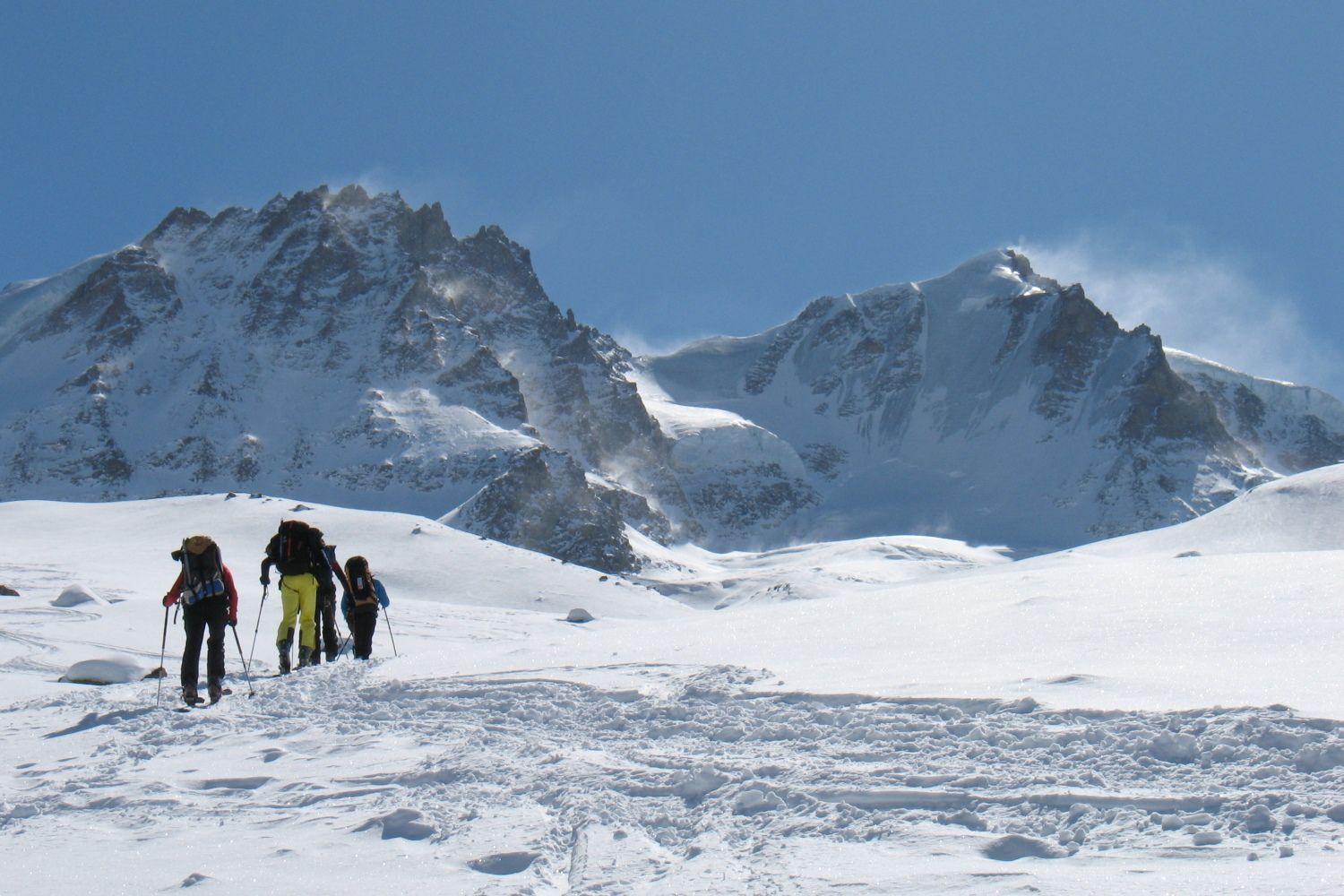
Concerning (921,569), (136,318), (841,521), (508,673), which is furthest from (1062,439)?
(508,673)

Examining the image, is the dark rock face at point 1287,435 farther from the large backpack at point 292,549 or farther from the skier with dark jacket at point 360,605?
the large backpack at point 292,549

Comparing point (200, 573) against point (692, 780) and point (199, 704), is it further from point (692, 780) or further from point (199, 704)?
point (692, 780)

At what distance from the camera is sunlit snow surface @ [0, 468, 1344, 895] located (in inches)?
215

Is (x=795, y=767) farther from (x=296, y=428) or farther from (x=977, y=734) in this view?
(x=296, y=428)

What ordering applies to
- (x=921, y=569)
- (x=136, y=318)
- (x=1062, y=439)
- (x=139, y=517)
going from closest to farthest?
(x=139, y=517)
(x=921, y=569)
(x=136, y=318)
(x=1062, y=439)

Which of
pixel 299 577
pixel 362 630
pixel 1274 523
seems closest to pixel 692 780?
pixel 299 577

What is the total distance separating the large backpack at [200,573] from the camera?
11.5 metres

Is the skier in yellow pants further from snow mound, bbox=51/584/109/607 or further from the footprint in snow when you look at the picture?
snow mound, bbox=51/584/109/607

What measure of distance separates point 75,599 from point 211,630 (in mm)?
13802

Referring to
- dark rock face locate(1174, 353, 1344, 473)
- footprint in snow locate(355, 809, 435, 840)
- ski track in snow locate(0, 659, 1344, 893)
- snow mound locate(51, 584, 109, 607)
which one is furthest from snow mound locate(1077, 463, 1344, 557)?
dark rock face locate(1174, 353, 1344, 473)

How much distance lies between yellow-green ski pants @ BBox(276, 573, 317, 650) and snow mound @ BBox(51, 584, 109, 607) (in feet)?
36.4

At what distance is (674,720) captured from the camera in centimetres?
862

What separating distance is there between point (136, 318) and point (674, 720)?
14906 cm

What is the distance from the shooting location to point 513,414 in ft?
456
